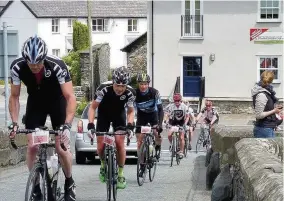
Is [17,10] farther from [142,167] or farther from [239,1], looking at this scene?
[142,167]

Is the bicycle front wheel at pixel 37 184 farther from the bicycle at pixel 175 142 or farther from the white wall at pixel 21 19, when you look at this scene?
the white wall at pixel 21 19

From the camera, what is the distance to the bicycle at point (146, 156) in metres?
12.9

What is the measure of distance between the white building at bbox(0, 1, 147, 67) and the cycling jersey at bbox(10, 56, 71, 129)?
72813 millimetres

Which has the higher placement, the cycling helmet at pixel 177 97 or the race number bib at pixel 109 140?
the cycling helmet at pixel 177 97

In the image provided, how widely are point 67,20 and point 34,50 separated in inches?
3014

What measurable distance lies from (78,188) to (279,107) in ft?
11.3

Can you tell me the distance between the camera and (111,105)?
1062 cm

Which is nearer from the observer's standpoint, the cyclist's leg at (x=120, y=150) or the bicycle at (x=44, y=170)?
the bicycle at (x=44, y=170)

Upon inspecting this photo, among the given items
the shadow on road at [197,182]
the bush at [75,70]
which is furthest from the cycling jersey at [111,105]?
the bush at [75,70]

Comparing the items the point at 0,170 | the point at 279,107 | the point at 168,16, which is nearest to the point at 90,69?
the point at 168,16

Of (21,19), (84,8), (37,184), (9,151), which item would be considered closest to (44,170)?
(37,184)

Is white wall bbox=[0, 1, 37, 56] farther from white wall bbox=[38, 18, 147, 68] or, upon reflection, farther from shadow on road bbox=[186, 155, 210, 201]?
shadow on road bbox=[186, 155, 210, 201]

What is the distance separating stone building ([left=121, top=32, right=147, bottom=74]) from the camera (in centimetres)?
5484

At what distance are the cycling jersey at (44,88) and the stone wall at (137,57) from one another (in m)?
46.6
